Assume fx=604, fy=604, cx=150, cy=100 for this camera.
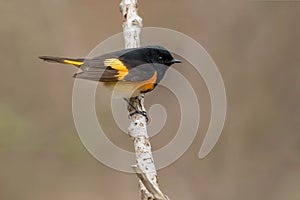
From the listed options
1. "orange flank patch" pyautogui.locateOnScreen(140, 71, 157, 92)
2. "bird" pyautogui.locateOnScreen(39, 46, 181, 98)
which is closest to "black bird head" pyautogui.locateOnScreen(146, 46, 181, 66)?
"bird" pyautogui.locateOnScreen(39, 46, 181, 98)

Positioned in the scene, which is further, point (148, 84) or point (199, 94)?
point (199, 94)

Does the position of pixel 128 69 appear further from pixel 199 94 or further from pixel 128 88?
pixel 199 94

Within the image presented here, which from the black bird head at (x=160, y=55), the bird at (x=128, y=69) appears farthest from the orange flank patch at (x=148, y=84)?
the black bird head at (x=160, y=55)

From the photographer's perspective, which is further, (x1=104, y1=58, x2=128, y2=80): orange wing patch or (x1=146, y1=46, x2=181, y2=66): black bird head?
(x1=146, y1=46, x2=181, y2=66): black bird head

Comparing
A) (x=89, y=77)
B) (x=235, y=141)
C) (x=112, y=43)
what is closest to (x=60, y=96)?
(x=112, y=43)

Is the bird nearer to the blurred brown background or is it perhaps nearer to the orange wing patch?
the orange wing patch

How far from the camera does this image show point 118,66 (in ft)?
11.0

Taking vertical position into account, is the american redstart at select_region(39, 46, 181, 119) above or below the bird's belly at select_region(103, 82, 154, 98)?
above

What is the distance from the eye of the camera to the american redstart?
3303mm

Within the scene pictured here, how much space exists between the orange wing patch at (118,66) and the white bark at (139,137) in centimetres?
18

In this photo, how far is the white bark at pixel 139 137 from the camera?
2.69m

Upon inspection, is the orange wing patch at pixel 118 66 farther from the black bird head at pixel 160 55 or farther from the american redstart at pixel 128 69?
the black bird head at pixel 160 55

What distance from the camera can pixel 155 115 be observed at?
479cm

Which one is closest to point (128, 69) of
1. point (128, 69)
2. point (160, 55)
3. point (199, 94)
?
point (128, 69)
